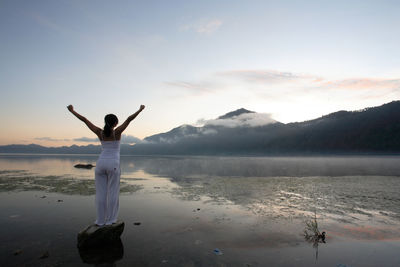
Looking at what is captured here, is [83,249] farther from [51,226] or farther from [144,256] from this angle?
[51,226]

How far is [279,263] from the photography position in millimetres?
6914

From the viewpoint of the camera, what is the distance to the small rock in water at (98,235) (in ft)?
24.8

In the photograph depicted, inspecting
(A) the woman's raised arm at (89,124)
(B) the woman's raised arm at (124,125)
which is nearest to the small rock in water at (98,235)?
(A) the woman's raised arm at (89,124)

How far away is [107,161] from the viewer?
7.59 metres

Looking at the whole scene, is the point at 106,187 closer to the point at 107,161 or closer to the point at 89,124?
the point at 107,161

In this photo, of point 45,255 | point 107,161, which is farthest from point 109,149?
point 45,255

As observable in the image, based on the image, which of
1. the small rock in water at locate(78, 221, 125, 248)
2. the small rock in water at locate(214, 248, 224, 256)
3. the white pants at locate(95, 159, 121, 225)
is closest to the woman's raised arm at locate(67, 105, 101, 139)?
the white pants at locate(95, 159, 121, 225)

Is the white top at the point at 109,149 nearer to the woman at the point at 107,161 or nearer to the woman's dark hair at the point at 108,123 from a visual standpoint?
the woman at the point at 107,161

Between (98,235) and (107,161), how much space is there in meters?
2.39

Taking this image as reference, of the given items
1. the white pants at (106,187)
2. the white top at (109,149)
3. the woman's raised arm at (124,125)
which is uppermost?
the woman's raised arm at (124,125)

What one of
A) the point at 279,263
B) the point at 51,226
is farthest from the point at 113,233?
the point at 279,263

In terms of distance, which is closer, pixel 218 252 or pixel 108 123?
pixel 108 123

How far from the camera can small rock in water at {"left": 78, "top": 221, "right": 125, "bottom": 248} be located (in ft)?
24.8

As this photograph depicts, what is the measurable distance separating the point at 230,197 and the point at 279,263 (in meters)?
10.4
